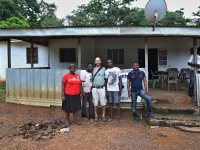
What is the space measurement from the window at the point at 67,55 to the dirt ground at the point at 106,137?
6.76 meters

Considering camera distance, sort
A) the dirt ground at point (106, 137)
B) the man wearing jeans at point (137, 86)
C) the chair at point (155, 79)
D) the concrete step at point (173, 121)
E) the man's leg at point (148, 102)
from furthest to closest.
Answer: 1. the chair at point (155, 79)
2. the man wearing jeans at point (137, 86)
3. the man's leg at point (148, 102)
4. the concrete step at point (173, 121)
5. the dirt ground at point (106, 137)

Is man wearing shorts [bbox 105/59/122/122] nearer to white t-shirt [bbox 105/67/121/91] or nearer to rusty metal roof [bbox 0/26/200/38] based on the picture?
white t-shirt [bbox 105/67/121/91]

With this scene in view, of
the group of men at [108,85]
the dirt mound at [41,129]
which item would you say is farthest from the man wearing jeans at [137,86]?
the dirt mound at [41,129]

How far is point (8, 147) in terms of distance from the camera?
6.66 meters

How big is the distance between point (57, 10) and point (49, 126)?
4535cm

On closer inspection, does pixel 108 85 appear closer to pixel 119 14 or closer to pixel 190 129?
pixel 190 129

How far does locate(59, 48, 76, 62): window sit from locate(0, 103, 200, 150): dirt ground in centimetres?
676

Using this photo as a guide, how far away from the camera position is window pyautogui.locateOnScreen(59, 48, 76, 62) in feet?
51.7

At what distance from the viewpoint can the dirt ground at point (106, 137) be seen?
667cm

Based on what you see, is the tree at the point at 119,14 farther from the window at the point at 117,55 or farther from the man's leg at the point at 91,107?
the man's leg at the point at 91,107

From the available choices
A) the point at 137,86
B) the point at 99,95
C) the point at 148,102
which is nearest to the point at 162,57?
the point at 137,86

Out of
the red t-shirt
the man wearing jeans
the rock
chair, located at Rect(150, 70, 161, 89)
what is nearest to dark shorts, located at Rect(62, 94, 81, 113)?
the red t-shirt

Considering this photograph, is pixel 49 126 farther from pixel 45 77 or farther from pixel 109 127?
pixel 45 77

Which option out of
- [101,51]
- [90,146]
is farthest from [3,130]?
[101,51]
